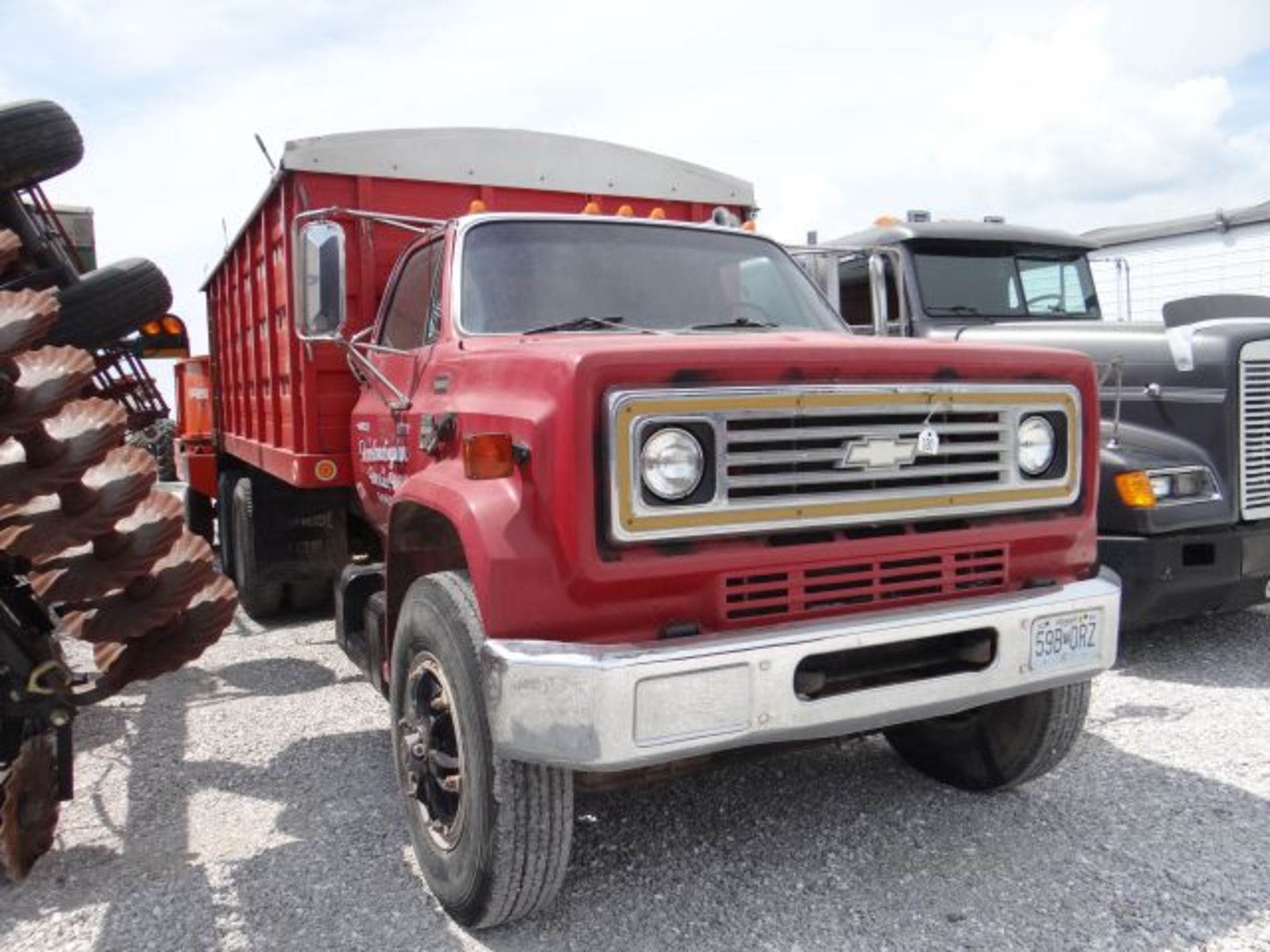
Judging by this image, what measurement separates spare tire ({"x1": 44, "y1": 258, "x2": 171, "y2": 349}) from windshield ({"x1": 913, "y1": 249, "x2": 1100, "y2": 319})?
4.26m

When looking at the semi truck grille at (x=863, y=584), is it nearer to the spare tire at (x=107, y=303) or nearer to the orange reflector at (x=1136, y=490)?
the orange reflector at (x=1136, y=490)

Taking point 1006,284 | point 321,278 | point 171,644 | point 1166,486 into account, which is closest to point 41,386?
point 321,278

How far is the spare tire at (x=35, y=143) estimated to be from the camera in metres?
3.94

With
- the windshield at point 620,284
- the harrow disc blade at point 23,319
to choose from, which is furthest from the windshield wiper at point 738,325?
the harrow disc blade at point 23,319

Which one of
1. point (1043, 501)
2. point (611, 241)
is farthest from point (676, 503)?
point (611, 241)

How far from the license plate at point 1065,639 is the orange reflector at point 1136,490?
227 cm

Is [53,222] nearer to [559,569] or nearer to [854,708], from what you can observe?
[559,569]

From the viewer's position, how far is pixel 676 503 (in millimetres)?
2549

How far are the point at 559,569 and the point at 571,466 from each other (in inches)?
9.9

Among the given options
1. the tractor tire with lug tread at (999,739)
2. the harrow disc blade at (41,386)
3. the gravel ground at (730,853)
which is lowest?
the gravel ground at (730,853)

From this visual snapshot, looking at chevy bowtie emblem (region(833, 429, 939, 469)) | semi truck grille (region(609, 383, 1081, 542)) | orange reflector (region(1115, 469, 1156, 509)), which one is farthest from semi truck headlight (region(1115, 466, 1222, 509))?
chevy bowtie emblem (region(833, 429, 939, 469))

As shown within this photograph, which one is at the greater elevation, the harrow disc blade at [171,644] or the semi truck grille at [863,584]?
the semi truck grille at [863,584]

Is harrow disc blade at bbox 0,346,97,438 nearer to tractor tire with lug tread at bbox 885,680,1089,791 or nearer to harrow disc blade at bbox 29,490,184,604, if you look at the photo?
harrow disc blade at bbox 29,490,184,604

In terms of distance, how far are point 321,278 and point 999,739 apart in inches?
112
